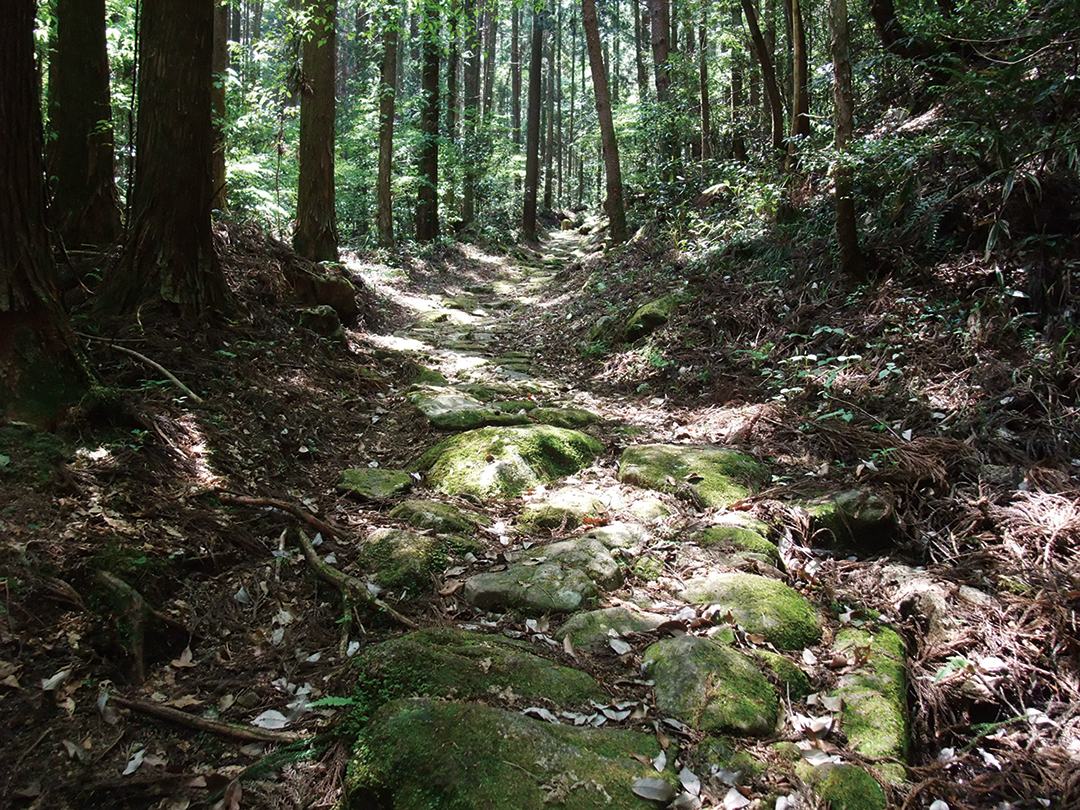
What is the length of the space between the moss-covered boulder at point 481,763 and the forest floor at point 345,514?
16 cm

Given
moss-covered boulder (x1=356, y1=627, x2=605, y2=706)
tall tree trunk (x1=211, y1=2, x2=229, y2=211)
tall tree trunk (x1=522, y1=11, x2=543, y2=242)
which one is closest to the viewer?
moss-covered boulder (x1=356, y1=627, x2=605, y2=706)

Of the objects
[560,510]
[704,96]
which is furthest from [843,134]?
[704,96]

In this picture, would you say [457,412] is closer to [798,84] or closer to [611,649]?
[611,649]

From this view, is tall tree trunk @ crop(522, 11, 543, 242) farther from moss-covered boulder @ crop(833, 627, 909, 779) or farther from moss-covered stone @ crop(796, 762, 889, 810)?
moss-covered stone @ crop(796, 762, 889, 810)

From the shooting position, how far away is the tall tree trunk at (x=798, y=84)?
7500 millimetres

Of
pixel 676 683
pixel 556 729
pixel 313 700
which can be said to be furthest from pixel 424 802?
pixel 676 683

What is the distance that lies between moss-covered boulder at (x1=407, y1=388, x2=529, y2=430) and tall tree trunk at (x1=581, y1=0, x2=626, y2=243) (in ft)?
25.8

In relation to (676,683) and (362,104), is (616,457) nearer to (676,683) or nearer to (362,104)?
(676,683)

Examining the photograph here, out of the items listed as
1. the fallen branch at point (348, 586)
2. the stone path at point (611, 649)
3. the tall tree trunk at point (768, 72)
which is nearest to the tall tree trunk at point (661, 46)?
the tall tree trunk at point (768, 72)

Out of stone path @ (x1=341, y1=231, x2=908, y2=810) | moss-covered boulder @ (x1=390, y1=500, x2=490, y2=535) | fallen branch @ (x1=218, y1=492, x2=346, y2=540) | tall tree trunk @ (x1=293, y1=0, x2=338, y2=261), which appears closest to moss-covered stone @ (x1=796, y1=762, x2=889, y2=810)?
stone path @ (x1=341, y1=231, x2=908, y2=810)

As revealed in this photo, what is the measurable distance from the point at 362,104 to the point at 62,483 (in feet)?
48.5

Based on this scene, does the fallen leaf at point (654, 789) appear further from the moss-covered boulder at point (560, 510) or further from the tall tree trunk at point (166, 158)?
the tall tree trunk at point (166, 158)

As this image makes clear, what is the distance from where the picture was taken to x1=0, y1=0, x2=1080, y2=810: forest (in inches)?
87.3

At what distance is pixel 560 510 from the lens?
4.11 m
